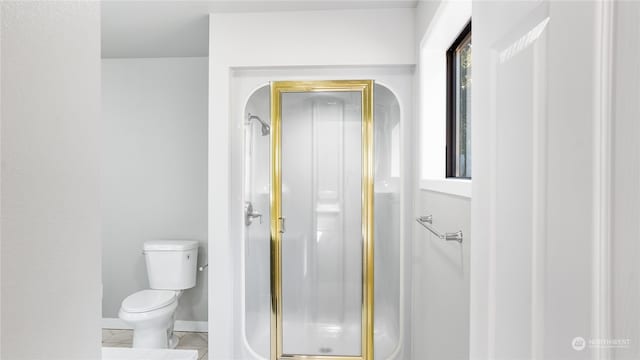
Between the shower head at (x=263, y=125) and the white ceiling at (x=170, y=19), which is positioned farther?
the shower head at (x=263, y=125)

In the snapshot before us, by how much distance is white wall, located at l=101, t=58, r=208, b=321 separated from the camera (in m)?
3.29

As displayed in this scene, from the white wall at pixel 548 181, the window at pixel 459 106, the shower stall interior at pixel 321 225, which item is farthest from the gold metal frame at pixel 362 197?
the white wall at pixel 548 181

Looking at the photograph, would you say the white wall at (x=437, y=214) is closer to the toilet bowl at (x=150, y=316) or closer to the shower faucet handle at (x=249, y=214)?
the shower faucet handle at (x=249, y=214)

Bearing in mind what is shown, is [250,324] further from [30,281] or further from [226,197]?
[30,281]

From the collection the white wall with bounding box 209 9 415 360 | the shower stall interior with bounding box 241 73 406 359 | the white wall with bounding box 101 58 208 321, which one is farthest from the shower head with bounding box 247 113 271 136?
the white wall with bounding box 101 58 208 321

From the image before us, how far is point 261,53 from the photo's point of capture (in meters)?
2.44

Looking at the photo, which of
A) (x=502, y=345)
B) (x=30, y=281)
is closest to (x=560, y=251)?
(x=502, y=345)

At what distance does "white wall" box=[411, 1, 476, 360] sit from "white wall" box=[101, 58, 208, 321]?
6.25ft

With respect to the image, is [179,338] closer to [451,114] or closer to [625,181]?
[451,114]

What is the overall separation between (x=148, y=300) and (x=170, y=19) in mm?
1974

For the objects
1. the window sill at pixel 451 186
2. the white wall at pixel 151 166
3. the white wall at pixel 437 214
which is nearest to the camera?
the window sill at pixel 451 186

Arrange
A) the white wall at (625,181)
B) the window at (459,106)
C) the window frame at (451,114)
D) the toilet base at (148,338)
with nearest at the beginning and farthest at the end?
1. the white wall at (625,181)
2. the window at (459,106)
3. the window frame at (451,114)
4. the toilet base at (148,338)

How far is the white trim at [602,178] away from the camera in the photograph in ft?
1.35

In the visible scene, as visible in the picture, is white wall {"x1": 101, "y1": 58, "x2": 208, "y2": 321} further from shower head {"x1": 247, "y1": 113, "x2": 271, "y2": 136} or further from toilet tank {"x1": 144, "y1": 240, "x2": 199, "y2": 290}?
shower head {"x1": 247, "y1": 113, "x2": 271, "y2": 136}
